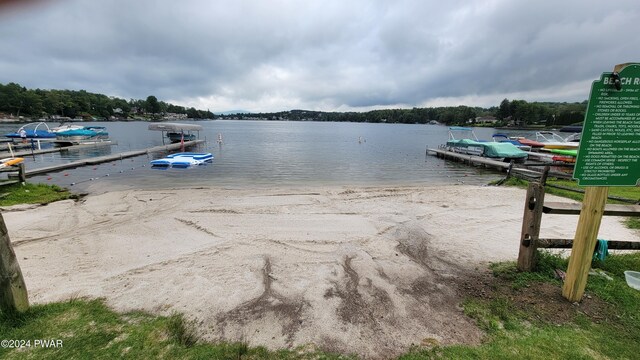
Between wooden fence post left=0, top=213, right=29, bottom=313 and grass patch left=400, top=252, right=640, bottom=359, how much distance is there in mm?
5282

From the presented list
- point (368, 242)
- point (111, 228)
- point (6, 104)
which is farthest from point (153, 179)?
point (6, 104)

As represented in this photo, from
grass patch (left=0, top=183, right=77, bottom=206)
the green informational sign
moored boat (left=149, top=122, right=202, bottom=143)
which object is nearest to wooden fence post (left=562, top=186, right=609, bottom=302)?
the green informational sign

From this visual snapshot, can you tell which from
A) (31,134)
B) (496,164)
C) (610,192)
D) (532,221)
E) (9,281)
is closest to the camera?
(9,281)

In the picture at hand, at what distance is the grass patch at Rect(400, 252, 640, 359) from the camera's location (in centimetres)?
361

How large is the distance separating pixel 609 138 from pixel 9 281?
8.47 meters

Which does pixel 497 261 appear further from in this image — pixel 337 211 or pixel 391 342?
pixel 337 211

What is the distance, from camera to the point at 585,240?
4426mm

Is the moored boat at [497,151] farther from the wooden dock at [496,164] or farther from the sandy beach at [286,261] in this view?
the sandy beach at [286,261]

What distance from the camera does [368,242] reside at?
8.16 metres

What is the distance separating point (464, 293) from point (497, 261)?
1.98 meters

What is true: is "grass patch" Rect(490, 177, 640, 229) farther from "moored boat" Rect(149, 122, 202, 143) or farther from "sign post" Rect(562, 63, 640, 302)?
"moored boat" Rect(149, 122, 202, 143)

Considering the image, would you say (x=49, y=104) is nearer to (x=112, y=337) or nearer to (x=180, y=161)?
(x=180, y=161)

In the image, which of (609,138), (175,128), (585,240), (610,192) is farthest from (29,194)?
(175,128)

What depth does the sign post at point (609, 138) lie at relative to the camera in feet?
12.8
